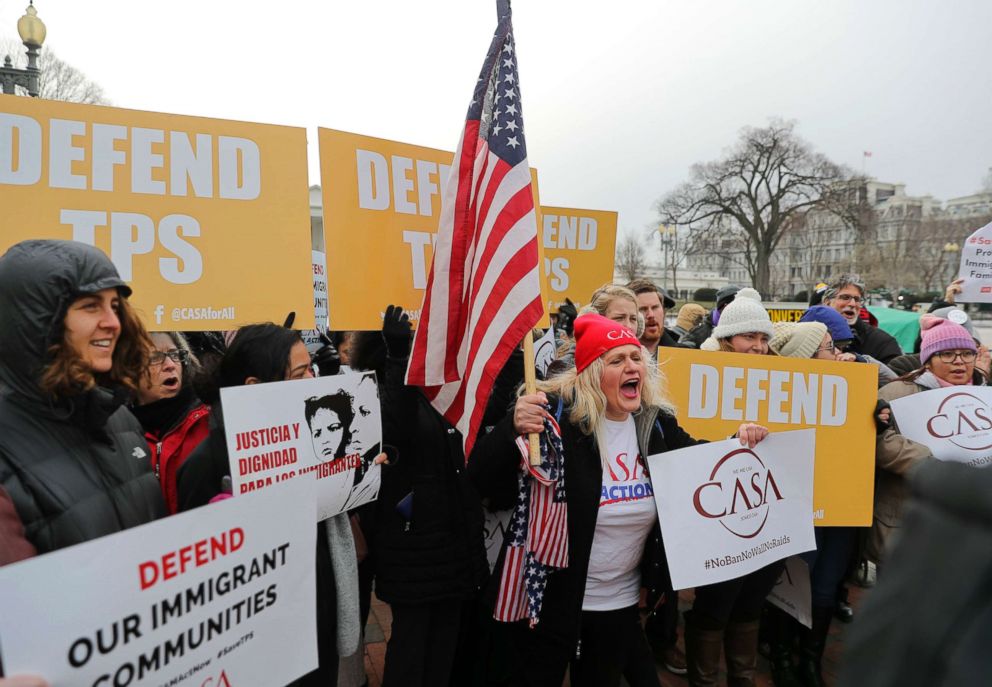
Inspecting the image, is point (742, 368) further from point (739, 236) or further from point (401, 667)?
point (739, 236)

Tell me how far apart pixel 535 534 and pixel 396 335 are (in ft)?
3.45

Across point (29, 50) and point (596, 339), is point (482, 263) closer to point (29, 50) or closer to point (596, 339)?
point (596, 339)

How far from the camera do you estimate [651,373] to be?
3115 millimetres

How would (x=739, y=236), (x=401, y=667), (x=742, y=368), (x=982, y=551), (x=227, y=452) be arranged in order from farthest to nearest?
1. (x=739, y=236)
2. (x=742, y=368)
3. (x=401, y=667)
4. (x=227, y=452)
5. (x=982, y=551)

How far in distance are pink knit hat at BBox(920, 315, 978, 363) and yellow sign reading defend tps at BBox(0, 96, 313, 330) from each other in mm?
3589

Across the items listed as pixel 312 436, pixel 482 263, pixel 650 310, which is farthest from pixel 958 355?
pixel 312 436

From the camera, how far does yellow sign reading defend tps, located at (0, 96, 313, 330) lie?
2730 millimetres

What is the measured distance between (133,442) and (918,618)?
199 cm

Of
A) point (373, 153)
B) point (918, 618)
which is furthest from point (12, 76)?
point (918, 618)

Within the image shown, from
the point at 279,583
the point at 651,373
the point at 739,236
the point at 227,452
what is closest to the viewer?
the point at 279,583

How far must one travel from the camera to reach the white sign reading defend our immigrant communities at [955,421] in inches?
139

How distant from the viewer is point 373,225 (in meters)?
3.18

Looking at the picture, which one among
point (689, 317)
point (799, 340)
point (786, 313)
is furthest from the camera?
point (786, 313)

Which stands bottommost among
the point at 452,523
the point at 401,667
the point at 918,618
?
the point at 401,667
